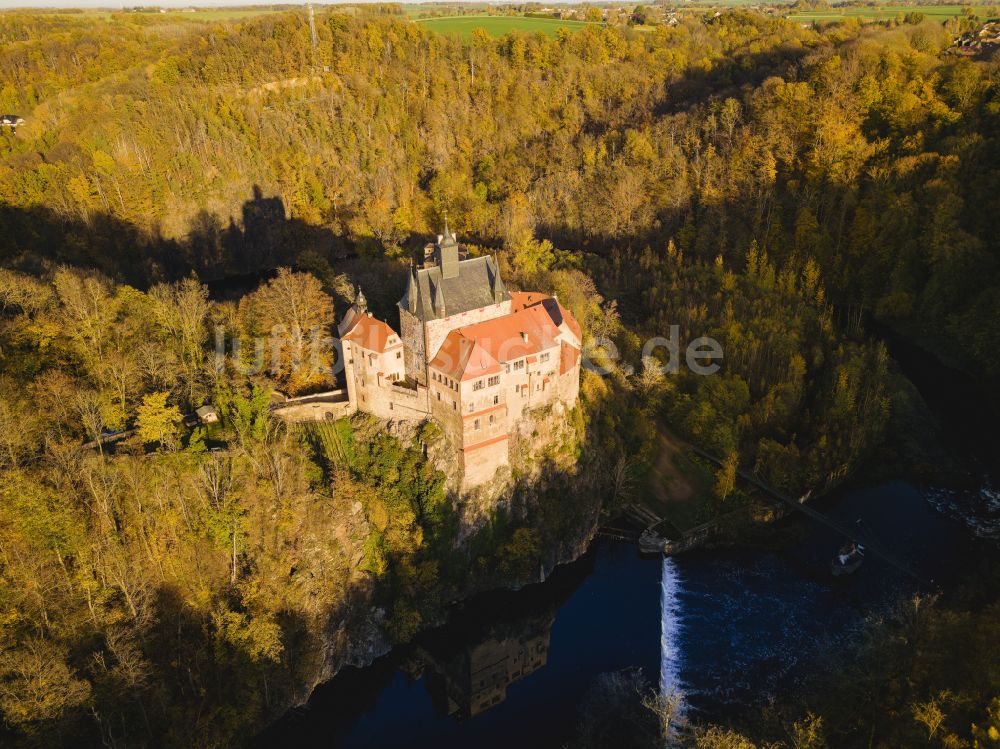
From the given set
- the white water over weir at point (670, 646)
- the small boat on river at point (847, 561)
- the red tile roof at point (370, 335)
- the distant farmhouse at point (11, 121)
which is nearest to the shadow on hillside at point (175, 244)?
the distant farmhouse at point (11, 121)

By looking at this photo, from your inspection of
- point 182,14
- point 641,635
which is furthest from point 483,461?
point 182,14

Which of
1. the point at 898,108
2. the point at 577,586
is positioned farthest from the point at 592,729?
the point at 898,108

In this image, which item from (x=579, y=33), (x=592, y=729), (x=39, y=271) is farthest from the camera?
(x=579, y=33)

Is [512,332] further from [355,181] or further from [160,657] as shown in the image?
[355,181]

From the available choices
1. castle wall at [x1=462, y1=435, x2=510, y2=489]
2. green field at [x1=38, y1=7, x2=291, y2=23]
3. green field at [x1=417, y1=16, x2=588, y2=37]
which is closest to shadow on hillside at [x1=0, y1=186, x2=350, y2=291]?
castle wall at [x1=462, y1=435, x2=510, y2=489]

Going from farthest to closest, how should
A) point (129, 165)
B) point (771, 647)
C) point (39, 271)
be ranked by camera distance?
point (129, 165) → point (39, 271) → point (771, 647)

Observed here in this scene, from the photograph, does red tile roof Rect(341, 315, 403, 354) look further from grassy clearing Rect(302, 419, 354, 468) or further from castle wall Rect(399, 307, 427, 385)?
grassy clearing Rect(302, 419, 354, 468)
